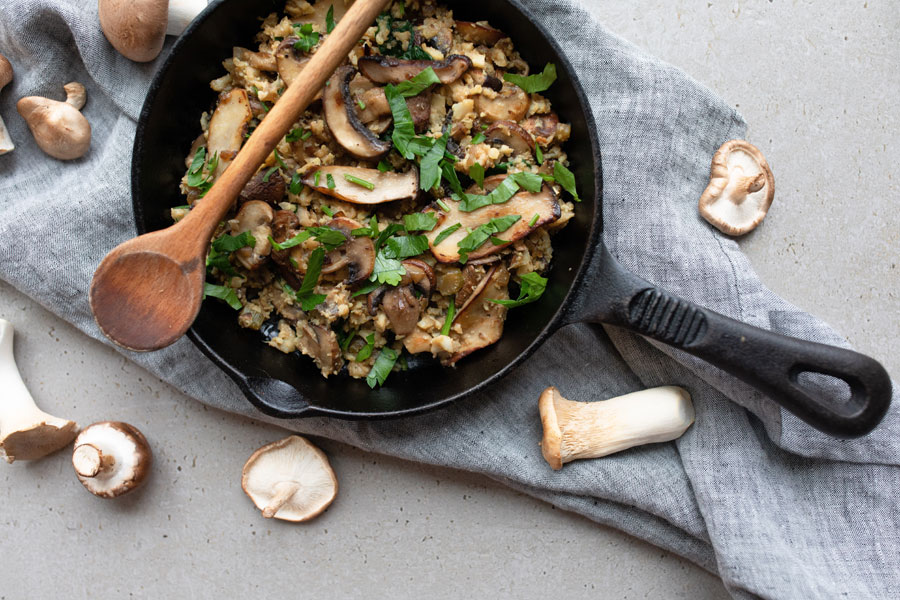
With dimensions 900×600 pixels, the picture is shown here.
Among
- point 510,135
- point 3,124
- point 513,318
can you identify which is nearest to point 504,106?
point 510,135

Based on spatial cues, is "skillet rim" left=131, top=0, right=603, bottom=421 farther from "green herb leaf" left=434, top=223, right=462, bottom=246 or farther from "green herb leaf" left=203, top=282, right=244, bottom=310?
"green herb leaf" left=434, top=223, right=462, bottom=246

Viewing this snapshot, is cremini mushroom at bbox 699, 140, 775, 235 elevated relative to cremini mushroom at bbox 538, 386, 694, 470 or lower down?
elevated

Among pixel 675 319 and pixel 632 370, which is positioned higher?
pixel 675 319

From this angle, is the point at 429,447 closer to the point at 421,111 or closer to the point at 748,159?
the point at 421,111

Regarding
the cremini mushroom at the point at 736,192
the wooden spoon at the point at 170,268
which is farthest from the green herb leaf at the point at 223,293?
the cremini mushroom at the point at 736,192

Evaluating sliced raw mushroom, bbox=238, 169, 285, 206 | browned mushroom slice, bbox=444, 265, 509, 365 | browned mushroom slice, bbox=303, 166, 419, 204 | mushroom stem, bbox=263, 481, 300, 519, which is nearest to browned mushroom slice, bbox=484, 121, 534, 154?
browned mushroom slice, bbox=303, 166, 419, 204

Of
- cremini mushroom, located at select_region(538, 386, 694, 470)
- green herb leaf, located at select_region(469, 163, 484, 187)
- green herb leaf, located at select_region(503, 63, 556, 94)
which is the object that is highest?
green herb leaf, located at select_region(503, 63, 556, 94)

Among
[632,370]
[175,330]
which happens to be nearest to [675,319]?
[632,370]
